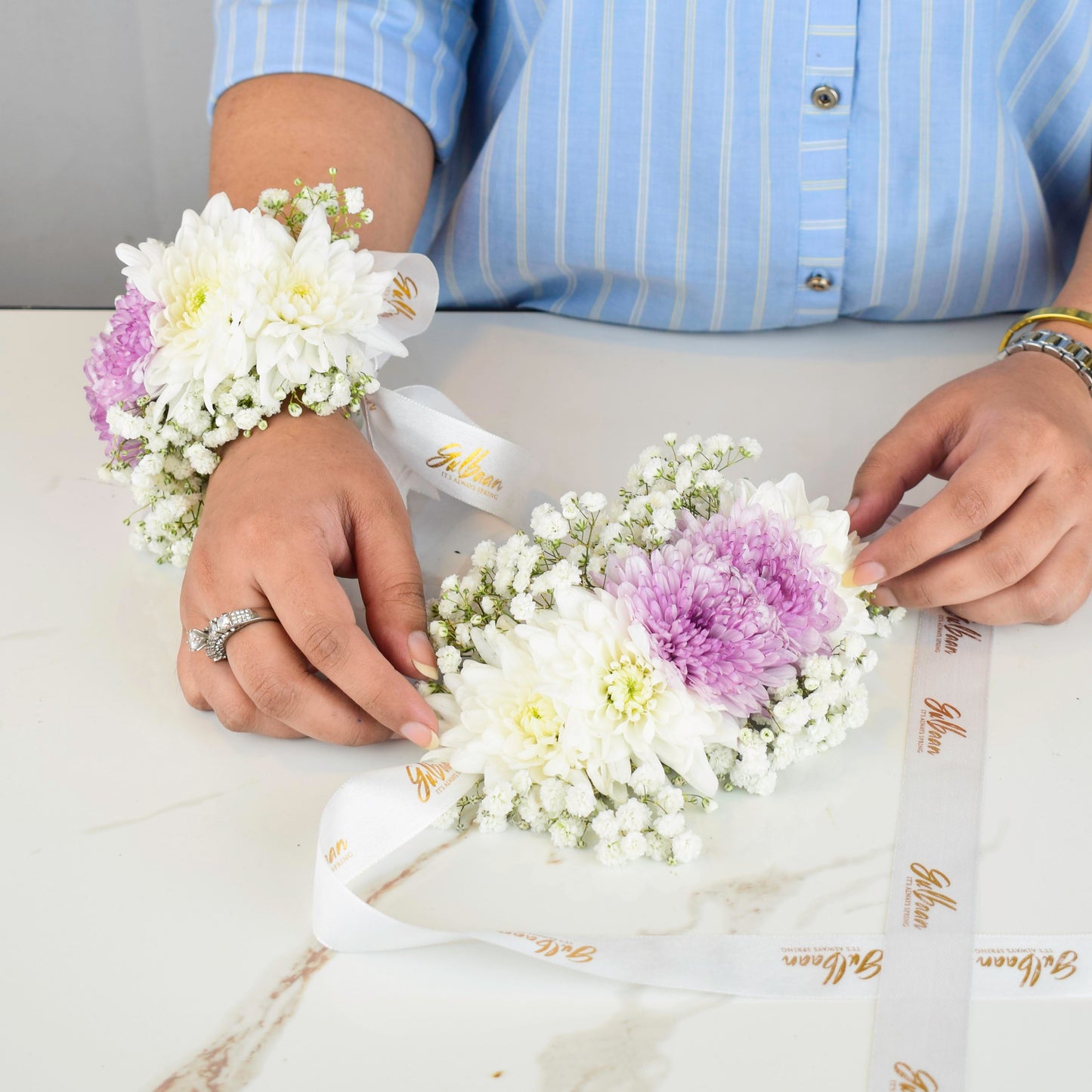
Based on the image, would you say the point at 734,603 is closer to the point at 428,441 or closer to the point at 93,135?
the point at 428,441

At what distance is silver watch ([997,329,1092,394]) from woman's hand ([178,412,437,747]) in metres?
0.54

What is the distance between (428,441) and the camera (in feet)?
2.88

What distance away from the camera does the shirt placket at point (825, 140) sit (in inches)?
38.2

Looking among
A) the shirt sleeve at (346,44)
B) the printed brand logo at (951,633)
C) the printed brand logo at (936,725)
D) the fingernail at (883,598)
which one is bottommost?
the printed brand logo at (936,725)

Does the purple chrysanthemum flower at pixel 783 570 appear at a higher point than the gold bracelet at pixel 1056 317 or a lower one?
lower

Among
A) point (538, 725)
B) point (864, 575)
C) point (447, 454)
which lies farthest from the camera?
point (447, 454)

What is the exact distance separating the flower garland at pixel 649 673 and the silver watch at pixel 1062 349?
0.31m

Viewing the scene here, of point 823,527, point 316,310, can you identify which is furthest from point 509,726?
point 316,310

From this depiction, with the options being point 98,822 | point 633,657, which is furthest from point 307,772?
point 633,657

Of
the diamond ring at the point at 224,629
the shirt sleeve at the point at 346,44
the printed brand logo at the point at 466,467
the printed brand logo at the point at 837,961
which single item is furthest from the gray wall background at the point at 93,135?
the printed brand logo at the point at 837,961

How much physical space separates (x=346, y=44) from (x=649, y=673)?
0.69 metres

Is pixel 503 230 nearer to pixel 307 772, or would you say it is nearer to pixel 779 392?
pixel 779 392

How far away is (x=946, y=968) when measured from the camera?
1.90 ft

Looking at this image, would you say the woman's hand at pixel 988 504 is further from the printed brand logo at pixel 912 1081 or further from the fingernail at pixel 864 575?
the printed brand logo at pixel 912 1081
